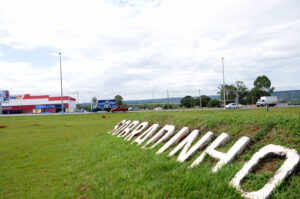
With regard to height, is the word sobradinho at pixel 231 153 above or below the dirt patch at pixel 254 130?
below

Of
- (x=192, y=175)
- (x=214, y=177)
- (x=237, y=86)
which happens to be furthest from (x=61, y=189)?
(x=237, y=86)

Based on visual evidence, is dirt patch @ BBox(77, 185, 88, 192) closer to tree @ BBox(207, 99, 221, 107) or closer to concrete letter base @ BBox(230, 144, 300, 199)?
concrete letter base @ BBox(230, 144, 300, 199)

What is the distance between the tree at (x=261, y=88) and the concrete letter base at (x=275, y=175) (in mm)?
55120

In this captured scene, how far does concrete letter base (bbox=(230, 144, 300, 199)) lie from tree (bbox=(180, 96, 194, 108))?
38.8 meters

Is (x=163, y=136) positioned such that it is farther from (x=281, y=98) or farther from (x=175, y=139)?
(x=281, y=98)

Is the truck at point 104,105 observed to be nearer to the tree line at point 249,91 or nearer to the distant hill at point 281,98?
the distant hill at point 281,98

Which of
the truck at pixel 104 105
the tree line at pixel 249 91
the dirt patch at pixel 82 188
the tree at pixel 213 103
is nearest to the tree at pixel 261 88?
the tree line at pixel 249 91

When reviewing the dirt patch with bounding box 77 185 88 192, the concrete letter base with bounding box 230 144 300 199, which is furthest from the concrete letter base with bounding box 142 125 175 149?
the concrete letter base with bounding box 230 144 300 199

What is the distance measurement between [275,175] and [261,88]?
195 ft

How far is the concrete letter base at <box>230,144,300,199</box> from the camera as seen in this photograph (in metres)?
2.57

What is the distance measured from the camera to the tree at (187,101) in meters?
41.8

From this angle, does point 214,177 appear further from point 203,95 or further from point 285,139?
point 203,95

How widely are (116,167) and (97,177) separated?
46 cm

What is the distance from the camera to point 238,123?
4.43 m
